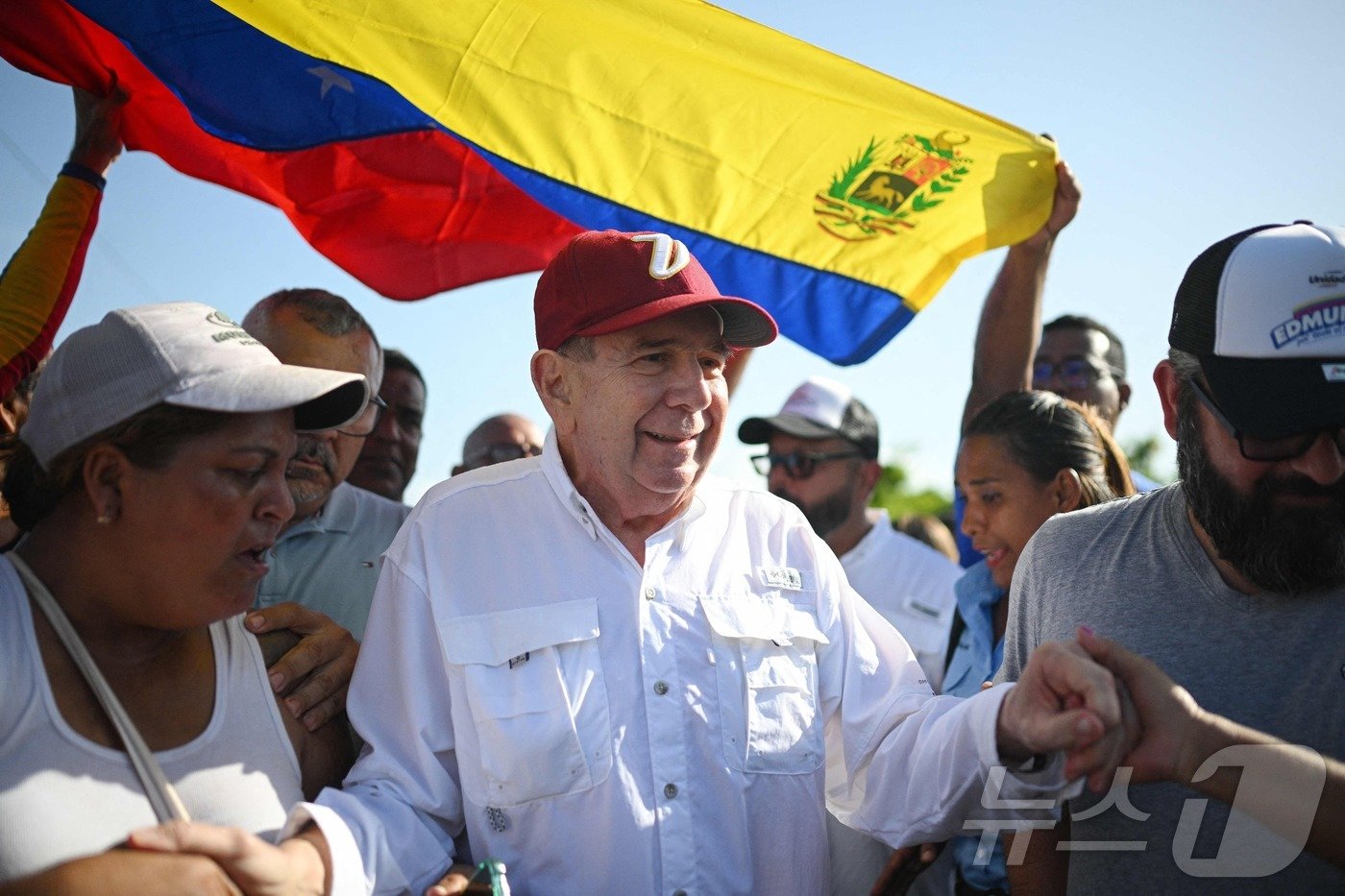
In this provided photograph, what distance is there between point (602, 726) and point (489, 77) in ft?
6.91

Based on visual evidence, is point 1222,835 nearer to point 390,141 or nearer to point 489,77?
point 489,77

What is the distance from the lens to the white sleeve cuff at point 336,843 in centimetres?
214

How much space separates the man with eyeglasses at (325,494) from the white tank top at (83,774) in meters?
1.15

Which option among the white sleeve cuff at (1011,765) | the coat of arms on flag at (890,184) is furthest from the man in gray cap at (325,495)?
the white sleeve cuff at (1011,765)

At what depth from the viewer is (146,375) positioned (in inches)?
82.5

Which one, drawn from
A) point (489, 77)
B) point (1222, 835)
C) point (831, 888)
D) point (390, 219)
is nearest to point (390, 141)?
point (390, 219)

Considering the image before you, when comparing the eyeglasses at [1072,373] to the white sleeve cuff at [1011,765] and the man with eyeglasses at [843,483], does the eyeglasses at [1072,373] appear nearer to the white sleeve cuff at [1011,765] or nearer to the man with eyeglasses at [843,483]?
the man with eyeglasses at [843,483]

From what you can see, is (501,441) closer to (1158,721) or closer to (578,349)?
(578,349)

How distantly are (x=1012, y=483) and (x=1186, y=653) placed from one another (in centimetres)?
136

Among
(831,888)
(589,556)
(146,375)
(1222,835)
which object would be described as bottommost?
(831,888)

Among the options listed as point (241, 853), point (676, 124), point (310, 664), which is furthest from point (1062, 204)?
point (241, 853)

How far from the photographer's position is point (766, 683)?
266 cm

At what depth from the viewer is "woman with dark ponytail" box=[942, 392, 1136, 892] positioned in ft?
11.7

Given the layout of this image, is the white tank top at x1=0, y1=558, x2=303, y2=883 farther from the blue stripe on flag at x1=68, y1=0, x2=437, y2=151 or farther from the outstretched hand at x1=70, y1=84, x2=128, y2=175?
the outstretched hand at x1=70, y1=84, x2=128, y2=175
